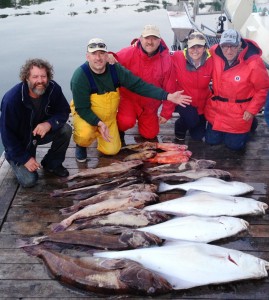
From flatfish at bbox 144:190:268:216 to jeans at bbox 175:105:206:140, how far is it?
1476mm

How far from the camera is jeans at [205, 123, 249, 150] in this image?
4.76 meters

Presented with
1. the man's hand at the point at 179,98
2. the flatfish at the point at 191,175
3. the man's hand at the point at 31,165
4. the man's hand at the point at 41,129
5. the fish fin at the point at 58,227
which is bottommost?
the fish fin at the point at 58,227

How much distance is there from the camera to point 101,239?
317 centimetres

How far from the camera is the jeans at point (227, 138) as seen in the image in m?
4.76

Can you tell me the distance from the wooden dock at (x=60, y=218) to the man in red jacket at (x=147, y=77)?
26 cm

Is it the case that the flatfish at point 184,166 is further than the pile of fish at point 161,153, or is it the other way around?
the pile of fish at point 161,153

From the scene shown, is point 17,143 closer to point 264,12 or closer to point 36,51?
point 264,12

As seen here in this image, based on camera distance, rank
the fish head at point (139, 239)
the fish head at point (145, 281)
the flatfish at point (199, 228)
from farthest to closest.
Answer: the flatfish at point (199, 228)
the fish head at point (139, 239)
the fish head at point (145, 281)

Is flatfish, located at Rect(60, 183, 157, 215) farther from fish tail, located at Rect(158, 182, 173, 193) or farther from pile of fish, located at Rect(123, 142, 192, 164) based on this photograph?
pile of fish, located at Rect(123, 142, 192, 164)

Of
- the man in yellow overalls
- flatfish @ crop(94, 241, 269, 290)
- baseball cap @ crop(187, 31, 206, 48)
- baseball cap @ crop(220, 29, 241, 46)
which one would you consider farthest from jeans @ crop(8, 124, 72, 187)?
baseball cap @ crop(220, 29, 241, 46)

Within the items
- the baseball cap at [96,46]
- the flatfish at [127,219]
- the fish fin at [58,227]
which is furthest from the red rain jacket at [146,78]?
the fish fin at [58,227]

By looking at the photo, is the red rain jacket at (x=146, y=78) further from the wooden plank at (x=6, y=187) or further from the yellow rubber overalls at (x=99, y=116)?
the wooden plank at (x=6, y=187)

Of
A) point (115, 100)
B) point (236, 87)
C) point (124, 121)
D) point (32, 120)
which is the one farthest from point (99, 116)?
point (236, 87)

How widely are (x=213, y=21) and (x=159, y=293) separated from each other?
34.1ft
